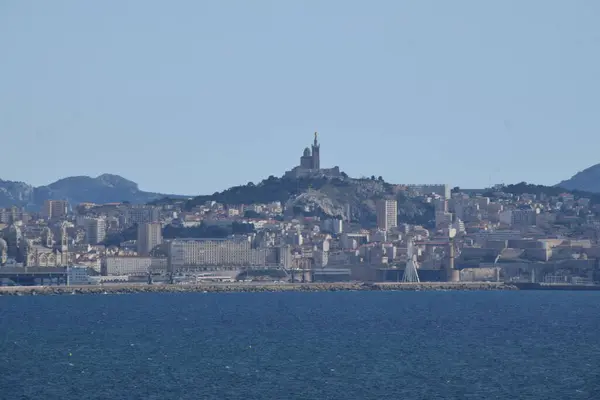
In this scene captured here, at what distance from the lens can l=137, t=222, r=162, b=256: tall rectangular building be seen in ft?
537

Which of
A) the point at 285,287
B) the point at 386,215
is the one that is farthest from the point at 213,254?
the point at 386,215

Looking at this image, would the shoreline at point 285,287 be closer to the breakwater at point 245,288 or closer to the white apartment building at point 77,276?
the breakwater at point 245,288

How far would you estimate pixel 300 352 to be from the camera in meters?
60.1

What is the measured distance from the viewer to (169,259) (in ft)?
498

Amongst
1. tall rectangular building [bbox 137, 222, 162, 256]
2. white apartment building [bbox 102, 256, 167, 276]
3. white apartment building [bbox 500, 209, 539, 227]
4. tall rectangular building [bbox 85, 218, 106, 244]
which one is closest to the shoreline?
white apartment building [bbox 102, 256, 167, 276]

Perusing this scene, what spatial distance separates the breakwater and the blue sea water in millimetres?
23270

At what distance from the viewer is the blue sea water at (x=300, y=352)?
4831 cm

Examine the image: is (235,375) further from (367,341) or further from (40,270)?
(40,270)

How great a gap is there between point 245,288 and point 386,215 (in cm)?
6527

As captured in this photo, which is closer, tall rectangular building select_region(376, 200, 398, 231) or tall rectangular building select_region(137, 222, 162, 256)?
tall rectangular building select_region(137, 222, 162, 256)

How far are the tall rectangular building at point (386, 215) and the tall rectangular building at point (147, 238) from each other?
33544 mm

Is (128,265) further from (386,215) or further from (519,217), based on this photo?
(519,217)

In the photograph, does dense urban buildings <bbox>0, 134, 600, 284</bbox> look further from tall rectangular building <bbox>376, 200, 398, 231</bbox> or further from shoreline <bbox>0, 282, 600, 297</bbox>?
shoreline <bbox>0, 282, 600, 297</bbox>

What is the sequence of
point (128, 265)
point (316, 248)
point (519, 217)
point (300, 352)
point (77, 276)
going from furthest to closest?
point (519, 217) → point (316, 248) → point (128, 265) → point (77, 276) → point (300, 352)
